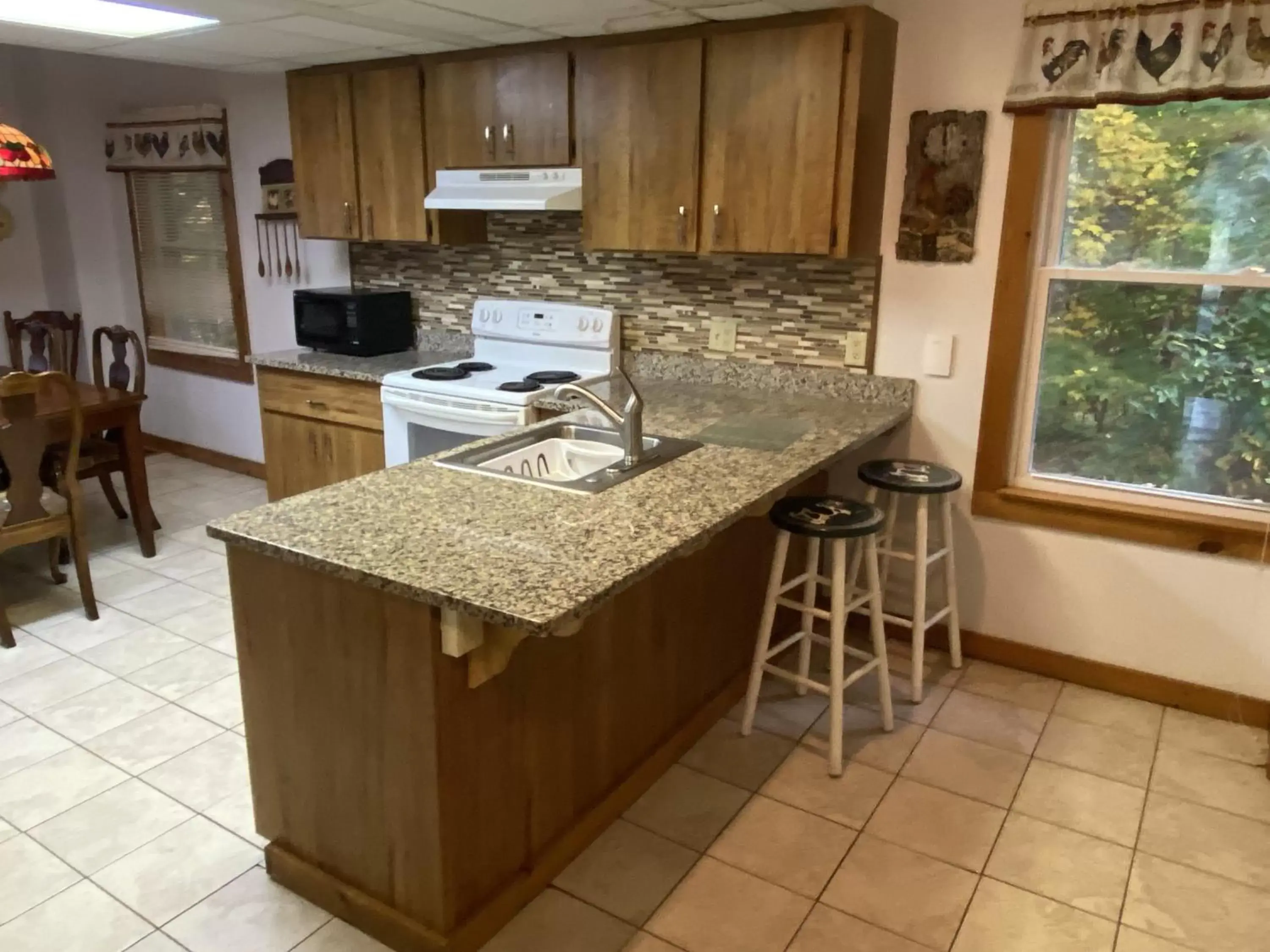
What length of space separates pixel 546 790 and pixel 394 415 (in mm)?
1877

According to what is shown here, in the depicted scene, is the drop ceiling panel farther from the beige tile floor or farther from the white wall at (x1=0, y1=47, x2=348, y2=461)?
the beige tile floor

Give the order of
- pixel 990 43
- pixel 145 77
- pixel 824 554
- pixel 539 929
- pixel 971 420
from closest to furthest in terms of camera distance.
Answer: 1. pixel 539 929
2. pixel 990 43
3. pixel 971 420
4. pixel 824 554
5. pixel 145 77

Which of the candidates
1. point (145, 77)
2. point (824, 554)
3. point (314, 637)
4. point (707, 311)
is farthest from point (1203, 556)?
point (145, 77)

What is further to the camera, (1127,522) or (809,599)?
(1127,522)

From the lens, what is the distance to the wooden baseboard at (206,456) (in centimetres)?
516

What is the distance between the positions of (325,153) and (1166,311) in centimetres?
315

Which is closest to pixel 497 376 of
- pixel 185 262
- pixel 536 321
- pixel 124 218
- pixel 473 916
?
pixel 536 321

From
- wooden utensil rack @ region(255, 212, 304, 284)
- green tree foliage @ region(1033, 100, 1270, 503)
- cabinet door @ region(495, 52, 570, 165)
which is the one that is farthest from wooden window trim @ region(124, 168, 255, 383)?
green tree foliage @ region(1033, 100, 1270, 503)

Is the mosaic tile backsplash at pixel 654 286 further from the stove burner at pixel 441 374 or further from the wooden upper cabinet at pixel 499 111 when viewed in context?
the stove burner at pixel 441 374

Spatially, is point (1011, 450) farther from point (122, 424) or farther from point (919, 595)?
point (122, 424)

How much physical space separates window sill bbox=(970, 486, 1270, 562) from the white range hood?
170 cm

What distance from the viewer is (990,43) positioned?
8.88 feet

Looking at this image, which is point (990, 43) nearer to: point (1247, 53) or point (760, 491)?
point (1247, 53)

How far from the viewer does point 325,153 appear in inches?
151
